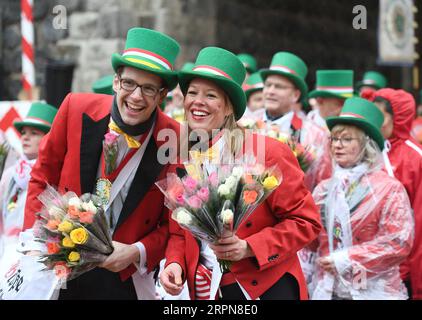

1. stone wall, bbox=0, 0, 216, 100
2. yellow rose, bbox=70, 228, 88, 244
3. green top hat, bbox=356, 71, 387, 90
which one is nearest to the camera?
yellow rose, bbox=70, 228, 88, 244

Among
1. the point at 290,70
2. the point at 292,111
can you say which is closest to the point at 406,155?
the point at 292,111

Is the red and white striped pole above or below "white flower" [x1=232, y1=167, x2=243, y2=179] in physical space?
above

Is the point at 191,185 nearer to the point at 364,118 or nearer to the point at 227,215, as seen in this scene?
the point at 227,215

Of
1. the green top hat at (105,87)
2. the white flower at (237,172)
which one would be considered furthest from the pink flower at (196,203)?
the green top hat at (105,87)

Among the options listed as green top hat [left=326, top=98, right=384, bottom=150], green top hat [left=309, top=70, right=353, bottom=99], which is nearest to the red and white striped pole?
green top hat [left=309, top=70, right=353, bottom=99]

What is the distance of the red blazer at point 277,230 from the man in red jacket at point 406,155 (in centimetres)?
215

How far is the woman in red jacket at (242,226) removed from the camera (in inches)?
191

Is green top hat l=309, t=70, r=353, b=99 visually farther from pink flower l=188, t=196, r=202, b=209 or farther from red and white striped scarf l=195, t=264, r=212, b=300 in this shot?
pink flower l=188, t=196, r=202, b=209

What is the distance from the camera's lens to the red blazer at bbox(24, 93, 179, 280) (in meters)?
5.25

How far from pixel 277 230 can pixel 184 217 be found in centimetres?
60

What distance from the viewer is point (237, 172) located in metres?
4.51
